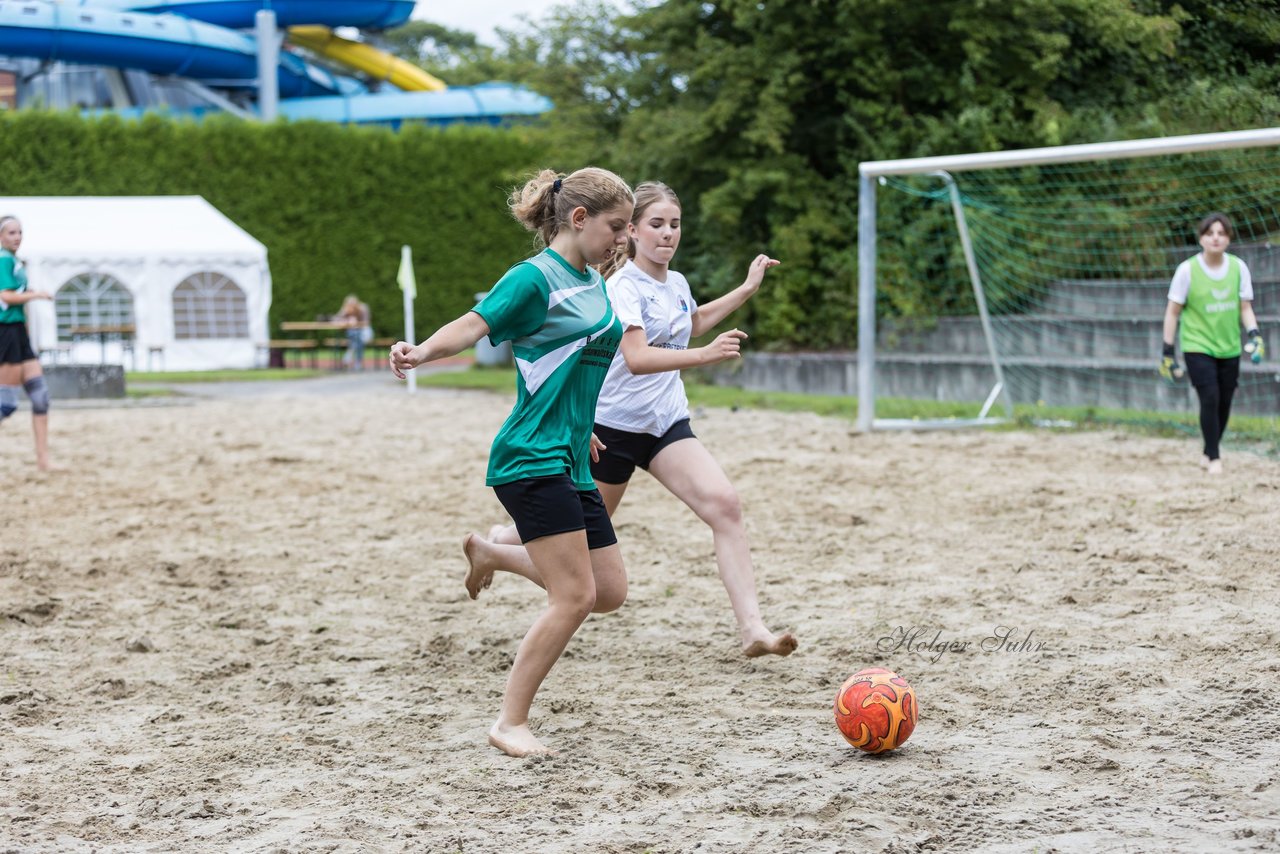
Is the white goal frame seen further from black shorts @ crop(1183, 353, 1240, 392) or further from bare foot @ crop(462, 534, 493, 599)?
bare foot @ crop(462, 534, 493, 599)

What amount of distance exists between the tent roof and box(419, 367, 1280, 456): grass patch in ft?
24.1

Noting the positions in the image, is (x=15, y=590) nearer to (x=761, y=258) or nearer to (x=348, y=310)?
(x=761, y=258)

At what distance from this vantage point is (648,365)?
4.47m

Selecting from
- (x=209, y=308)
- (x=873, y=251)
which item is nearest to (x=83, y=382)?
(x=209, y=308)

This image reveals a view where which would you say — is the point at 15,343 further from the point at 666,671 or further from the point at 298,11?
the point at 298,11

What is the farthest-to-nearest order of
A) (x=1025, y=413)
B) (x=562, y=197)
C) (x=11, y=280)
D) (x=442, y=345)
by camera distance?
(x=1025, y=413) → (x=11, y=280) → (x=562, y=197) → (x=442, y=345)

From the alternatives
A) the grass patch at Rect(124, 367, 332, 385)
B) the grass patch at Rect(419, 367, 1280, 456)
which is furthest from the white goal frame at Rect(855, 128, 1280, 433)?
the grass patch at Rect(124, 367, 332, 385)

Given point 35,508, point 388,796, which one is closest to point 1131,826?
point 388,796

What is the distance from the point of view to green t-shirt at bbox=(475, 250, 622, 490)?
3906 mm

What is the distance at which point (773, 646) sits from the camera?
187 inches

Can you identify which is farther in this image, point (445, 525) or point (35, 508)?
point (35, 508)

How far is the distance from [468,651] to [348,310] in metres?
20.3

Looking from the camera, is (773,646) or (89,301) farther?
(89,301)

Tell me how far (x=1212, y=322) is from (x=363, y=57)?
1491 inches
